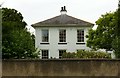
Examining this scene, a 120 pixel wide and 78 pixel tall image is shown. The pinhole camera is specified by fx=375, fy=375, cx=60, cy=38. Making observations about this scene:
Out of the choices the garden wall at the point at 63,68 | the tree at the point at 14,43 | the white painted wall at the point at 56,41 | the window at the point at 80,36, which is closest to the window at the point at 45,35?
the white painted wall at the point at 56,41

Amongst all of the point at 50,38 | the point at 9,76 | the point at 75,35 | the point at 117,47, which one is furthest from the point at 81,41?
the point at 9,76

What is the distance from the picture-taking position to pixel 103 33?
43750mm

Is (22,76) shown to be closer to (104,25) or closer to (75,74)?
(75,74)

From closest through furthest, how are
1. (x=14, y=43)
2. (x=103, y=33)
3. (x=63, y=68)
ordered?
(x=63, y=68), (x=14, y=43), (x=103, y=33)

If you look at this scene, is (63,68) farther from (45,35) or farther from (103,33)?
(103,33)

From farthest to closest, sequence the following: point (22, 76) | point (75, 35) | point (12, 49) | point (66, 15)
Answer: point (66, 15) → point (75, 35) → point (12, 49) → point (22, 76)

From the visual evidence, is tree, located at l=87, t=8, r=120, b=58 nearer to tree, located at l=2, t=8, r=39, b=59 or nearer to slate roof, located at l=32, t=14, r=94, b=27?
slate roof, located at l=32, t=14, r=94, b=27

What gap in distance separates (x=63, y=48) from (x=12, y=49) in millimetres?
21936

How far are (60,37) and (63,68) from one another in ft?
77.8

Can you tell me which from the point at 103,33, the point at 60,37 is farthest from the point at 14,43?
the point at 103,33

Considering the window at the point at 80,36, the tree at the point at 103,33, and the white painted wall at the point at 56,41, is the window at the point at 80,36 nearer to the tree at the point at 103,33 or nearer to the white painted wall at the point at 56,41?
the white painted wall at the point at 56,41

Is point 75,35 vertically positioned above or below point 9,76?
above

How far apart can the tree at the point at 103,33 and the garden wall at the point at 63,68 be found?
21940 millimetres

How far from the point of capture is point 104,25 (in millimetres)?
44531
